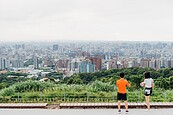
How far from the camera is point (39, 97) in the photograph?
32.1 feet

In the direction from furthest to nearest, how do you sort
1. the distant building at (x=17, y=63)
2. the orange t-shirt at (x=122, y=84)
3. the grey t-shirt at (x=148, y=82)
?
1. the distant building at (x=17, y=63)
2. the grey t-shirt at (x=148, y=82)
3. the orange t-shirt at (x=122, y=84)

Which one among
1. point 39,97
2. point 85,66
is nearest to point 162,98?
point 39,97

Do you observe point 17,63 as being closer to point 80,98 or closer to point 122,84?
point 80,98

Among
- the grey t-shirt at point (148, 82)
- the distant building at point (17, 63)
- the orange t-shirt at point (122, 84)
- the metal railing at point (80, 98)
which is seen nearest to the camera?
the orange t-shirt at point (122, 84)

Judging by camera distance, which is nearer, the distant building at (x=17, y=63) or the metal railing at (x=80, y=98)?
the metal railing at (x=80, y=98)
